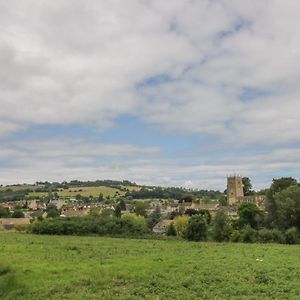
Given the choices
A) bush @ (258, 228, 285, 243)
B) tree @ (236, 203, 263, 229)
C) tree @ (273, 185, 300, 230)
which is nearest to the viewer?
bush @ (258, 228, 285, 243)

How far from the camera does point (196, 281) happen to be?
19641 mm

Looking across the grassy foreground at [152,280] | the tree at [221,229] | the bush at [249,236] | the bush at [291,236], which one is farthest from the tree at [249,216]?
the grassy foreground at [152,280]

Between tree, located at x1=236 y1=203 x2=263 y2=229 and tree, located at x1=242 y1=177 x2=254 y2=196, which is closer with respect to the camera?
tree, located at x1=236 y1=203 x2=263 y2=229

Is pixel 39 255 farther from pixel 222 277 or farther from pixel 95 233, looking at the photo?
pixel 95 233

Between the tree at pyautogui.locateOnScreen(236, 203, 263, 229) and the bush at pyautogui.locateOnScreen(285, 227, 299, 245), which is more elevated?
the tree at pyautogui.locateOnScreen(236, 203, 263, 229)

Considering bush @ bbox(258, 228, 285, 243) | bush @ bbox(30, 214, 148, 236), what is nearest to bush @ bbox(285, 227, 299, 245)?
bush @ bbox(258, 228, 285, 243)

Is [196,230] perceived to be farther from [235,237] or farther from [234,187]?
[234,187]

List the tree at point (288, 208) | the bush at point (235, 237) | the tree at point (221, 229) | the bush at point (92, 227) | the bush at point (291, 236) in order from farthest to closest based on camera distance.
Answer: the bush at point (92, 227), the tree at point (221, 229), the tree at point (288, 208), the bush at point (235, 237), the bush at point (291, 236)

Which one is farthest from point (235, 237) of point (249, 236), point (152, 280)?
point (152, 280)

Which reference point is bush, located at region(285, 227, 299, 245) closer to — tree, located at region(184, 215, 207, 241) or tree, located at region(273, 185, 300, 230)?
tree, located at region(273, 185, 300, 230)

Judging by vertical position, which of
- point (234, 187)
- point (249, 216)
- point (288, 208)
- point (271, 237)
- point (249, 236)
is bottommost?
point (271, 237)

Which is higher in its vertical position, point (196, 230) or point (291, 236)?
point (196, 230)

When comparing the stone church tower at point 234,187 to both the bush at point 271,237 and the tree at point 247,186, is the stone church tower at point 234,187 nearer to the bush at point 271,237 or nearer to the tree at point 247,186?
the tree at point 247,186

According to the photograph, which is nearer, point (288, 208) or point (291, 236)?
point (291, 236)
